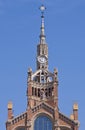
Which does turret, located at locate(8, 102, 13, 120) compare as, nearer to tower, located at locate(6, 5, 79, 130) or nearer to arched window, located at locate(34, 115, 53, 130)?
tower, located at locate(6, 5, 79, 130)

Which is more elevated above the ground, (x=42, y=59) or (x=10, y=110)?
(x=42, y=59)

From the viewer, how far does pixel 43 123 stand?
123 meters

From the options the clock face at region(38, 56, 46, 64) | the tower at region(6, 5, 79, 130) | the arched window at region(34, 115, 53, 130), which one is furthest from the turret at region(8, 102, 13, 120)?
the clock face at region(38, 56, 46, 64)

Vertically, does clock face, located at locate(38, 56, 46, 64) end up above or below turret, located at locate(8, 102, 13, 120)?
above

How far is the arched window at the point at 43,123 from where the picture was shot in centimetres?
12231

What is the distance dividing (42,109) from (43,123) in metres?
2.66

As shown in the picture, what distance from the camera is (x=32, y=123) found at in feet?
400

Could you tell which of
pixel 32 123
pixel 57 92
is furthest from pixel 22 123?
pixel 57 92

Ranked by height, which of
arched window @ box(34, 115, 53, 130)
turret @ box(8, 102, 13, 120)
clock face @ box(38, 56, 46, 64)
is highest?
clock face @ box(38, 56, 46, 64)

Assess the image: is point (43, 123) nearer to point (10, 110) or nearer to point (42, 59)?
point (10, 110)

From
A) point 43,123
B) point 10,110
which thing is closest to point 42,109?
point 43,123

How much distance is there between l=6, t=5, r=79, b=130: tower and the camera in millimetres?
120875

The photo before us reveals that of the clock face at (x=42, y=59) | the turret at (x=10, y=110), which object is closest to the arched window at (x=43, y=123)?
the turret at (x=10, y=110)

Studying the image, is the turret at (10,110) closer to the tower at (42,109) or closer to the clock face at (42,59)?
the tower at (42,109)
